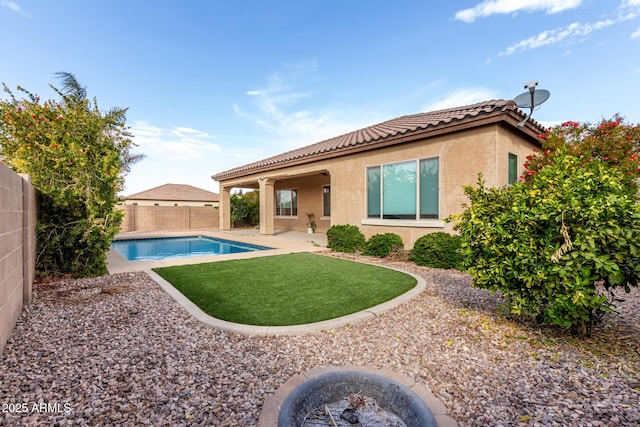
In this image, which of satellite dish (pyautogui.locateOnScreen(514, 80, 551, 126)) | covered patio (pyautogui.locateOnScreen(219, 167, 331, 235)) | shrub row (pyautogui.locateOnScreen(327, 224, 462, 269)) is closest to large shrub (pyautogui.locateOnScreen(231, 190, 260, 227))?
covered patio (pyautogui.locateOnScreen(219, 167, 331, 235))

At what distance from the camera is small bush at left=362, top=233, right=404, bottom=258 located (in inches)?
381

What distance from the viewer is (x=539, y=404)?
2455 millimetres

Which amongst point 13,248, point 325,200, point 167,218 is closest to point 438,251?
point 13,248

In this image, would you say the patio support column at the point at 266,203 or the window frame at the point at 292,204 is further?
the window frame at the point at 292,204

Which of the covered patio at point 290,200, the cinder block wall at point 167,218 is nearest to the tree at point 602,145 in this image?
the covered patio at point 290,200

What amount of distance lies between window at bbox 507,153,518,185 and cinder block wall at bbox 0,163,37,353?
35.9ft

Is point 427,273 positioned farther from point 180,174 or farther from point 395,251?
point 180,174

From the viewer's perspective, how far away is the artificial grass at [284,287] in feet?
15.2

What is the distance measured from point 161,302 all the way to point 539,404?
546 centimetres

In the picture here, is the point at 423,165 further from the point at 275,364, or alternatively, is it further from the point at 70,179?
the point at 70,179

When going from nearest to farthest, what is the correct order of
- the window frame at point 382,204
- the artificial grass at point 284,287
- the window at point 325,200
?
the artificial grass at point 284,287 → the window frame at point 382,204 → the window at point 325,200

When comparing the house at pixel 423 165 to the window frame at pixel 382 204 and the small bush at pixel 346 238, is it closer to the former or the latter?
the window frame at pixel 382 204

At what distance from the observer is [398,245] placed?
9.72 metres

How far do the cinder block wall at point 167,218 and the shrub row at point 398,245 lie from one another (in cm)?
1619
